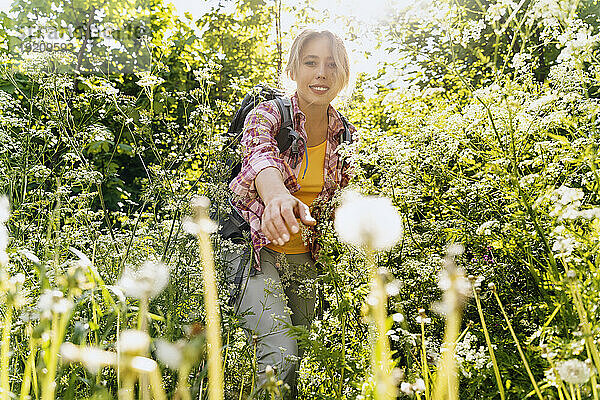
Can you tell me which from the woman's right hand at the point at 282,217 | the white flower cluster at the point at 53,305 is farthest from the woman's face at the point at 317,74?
the white flower cluster at the point at 53,305

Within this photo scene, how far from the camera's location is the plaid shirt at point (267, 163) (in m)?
2.31

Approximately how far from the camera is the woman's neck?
2.81m

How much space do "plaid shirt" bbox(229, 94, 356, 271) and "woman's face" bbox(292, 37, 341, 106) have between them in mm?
82

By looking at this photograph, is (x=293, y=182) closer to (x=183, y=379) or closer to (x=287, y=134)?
(x=287, y=134)

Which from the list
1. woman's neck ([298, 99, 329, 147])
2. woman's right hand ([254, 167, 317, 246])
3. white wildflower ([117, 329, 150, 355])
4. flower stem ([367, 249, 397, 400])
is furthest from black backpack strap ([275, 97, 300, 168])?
white wildflower ([117, 329, 150, 355])

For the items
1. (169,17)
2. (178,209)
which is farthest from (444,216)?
(169,17)

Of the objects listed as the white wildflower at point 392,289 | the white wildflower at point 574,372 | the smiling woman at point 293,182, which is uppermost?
the smiling woman at point 293,182

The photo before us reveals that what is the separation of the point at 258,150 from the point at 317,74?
60 cm

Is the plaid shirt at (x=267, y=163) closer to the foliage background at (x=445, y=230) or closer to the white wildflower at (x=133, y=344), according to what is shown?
the foliage background at (x=445, y=230)

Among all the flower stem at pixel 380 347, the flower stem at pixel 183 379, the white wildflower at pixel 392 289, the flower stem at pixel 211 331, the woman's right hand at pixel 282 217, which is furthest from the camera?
the woman's right hand at pixel 282 217

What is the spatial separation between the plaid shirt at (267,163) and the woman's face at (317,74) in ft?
0.27

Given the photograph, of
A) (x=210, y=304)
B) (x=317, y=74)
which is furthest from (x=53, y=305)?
(x=317, y=74)

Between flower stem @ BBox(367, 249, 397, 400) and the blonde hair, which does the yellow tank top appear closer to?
the blonde hair

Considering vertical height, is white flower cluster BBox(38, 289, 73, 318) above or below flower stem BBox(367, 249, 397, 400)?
above
